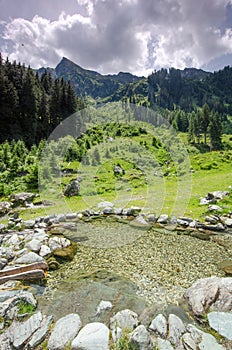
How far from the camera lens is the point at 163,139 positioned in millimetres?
42656

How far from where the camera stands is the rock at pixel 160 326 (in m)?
4.77

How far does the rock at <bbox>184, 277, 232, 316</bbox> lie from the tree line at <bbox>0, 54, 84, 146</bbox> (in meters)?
37.8

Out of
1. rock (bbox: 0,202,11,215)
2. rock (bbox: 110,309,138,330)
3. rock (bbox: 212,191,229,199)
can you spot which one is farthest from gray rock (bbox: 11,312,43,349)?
rock (bbox: 212,191,229,199)

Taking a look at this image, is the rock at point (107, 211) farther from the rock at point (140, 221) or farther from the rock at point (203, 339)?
the rock at point (203, 339)

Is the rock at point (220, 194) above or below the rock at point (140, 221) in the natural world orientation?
above

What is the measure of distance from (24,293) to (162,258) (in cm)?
520

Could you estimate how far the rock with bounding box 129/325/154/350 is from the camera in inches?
170

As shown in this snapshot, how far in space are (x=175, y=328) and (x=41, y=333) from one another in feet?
10.3

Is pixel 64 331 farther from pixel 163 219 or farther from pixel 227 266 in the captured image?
pixel 163 219

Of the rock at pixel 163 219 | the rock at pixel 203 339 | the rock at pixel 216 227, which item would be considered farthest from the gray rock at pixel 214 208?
the rock at pixel 203 339

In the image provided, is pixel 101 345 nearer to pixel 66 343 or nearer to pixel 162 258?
pixel 66 343

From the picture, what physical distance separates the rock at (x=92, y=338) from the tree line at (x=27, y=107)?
3719 cm

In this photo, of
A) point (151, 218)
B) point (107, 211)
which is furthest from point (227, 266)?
point (107, 211)

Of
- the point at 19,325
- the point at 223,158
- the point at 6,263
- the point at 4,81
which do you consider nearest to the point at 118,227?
the point at 6,263
